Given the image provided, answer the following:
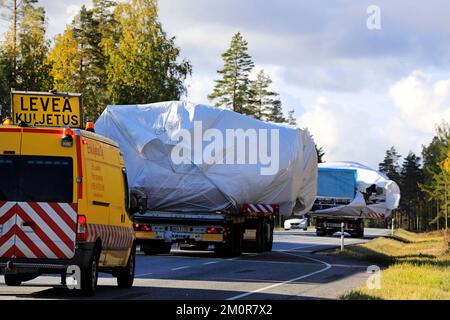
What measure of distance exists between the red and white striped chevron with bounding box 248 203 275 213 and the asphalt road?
140 cm

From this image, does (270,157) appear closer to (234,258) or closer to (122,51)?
(234,258)

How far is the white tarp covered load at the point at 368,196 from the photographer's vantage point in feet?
175

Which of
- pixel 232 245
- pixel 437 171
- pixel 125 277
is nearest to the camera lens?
pixel 125 277

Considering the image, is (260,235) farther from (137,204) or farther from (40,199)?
(40,199)

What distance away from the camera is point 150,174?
2795 cm

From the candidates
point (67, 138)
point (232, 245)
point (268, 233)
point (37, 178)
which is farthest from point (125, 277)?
point (268, 233)

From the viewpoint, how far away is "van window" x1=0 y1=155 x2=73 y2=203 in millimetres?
14305

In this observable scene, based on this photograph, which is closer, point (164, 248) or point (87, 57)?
point (164, 248)

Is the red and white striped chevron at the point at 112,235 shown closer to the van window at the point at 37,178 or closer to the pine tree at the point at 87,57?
the van window at the point at 37,178

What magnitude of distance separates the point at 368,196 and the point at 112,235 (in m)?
38.9

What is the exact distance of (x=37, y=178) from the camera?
14.4m

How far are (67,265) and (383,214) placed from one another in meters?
41.7

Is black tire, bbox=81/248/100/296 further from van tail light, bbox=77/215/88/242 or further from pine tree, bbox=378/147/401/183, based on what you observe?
pine tree, bbox=378/147/401/183
